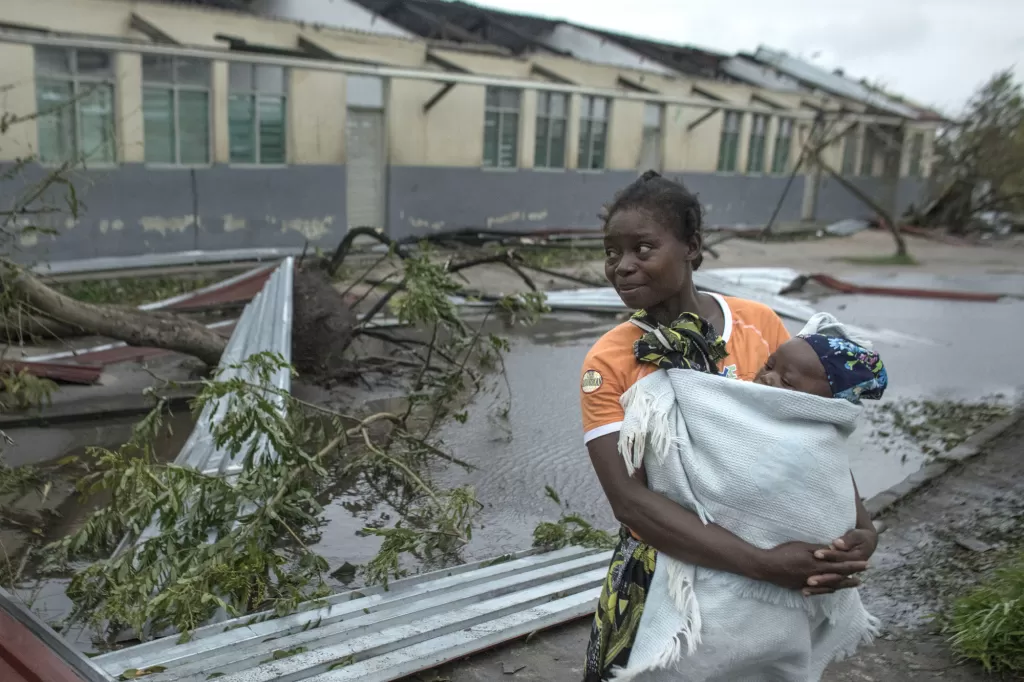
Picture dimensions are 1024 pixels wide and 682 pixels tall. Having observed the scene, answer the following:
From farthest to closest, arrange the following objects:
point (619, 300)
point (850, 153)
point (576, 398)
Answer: point (850, 153), point (619, 300), point (576, 398)

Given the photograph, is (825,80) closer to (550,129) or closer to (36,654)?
(550,129)

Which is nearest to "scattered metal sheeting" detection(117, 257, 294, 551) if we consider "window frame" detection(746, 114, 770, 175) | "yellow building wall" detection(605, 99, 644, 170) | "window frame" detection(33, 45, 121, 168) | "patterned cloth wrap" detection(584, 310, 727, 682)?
"patterned cloth wrap" detection(584, 310, 727, 682)

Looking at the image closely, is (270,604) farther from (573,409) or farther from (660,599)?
(573,409)

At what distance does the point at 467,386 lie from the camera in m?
7.26

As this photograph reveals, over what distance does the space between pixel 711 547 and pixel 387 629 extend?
1.80 meters

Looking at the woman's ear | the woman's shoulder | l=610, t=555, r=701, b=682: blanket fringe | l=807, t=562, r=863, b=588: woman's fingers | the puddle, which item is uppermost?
the woman's ear

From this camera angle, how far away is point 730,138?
2364 cm

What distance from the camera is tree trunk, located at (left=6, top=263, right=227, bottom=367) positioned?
542 centimetres

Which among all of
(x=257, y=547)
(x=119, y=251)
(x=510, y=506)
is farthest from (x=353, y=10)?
(x=257, y=547)

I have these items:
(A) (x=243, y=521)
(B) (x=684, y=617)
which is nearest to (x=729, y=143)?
(A) (x=243, y=521)

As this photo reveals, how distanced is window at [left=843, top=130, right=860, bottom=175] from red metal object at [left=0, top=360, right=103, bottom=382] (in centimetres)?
2677

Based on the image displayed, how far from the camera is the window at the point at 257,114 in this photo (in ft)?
45.2

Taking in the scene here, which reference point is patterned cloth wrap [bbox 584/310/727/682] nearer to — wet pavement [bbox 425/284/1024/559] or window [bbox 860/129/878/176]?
wet pavement [bbox 425/284/1024/559]

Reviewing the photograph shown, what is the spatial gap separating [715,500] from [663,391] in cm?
23
